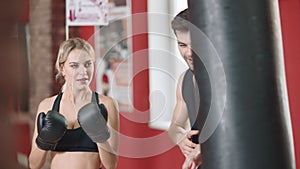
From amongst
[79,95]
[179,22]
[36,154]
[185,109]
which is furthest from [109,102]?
[179,22]

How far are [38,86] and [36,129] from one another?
4.0 inches

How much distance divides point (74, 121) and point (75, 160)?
10 centimetres

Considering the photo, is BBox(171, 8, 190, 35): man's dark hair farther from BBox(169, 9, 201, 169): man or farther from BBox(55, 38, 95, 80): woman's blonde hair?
BBox(55, 38, 95, 80): woman's blonde hair

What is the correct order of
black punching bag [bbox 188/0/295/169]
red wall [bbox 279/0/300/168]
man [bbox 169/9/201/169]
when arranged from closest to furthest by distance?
1. black punching bag [bbox 188/0/295/169]
2. man [bbox 169/9/201/169]
3. red wall [bbox 279/0/300/168]

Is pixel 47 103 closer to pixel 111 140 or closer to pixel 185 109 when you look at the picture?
pixel 111 140

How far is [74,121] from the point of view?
1.04 m

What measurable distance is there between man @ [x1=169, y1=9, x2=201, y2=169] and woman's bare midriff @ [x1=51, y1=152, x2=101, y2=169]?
Answer: 1.08 ft

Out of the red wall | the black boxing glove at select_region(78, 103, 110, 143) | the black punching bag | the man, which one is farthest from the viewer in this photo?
the red wall

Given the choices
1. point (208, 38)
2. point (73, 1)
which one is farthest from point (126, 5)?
point (208, 38)

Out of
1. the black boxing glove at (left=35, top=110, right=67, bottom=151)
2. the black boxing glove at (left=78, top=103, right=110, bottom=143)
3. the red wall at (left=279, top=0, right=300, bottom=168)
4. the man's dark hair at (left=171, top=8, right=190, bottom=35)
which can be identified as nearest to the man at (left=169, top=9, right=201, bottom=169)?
the man's dark hair at (left=171, top=8, right=190, bottom=35)

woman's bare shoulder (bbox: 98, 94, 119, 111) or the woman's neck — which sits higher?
the woman's neck

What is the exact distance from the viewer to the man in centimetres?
56

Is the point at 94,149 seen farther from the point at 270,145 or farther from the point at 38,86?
the point at 270,145

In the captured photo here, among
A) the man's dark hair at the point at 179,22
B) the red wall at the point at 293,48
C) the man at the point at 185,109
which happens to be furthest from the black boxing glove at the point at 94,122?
the red wall at the point at 293,48
